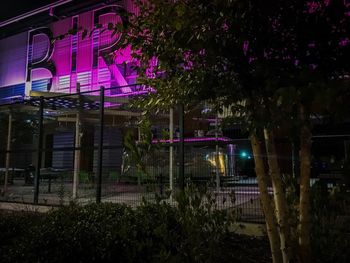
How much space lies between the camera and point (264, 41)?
2.89 m

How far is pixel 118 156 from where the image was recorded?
1027 cm

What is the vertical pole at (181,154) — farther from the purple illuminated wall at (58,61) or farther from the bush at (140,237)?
the purple illuminated wall at (58,61)

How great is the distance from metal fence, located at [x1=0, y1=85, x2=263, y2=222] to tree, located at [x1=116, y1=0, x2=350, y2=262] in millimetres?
1008

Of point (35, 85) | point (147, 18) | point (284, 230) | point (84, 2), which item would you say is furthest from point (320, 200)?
point (35, 85)

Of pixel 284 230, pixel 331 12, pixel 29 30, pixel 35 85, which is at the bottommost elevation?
pixel 284 230

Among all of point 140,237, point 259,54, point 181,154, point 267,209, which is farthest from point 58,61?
point 259,54

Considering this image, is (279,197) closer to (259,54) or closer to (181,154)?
(259,54)

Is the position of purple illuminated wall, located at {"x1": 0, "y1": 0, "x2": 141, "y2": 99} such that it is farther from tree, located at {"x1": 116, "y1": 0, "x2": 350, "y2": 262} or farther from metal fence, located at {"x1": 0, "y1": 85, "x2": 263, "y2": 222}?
tree, located at {"x1": 116, "y1": 0, "x2": 350, "y2": 262}

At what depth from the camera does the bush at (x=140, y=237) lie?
412 centimetres

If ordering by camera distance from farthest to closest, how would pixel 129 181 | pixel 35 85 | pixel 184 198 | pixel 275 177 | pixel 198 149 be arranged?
pixel 35 85, pixel 129 181, pixel 198 149, pixel 184 198, pixel 275 177

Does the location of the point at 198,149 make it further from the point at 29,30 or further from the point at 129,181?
the point at 29,30

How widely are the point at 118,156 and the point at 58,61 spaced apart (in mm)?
11054

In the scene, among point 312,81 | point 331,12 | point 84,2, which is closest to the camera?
point 312,81

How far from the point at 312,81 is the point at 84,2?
18.4 m
